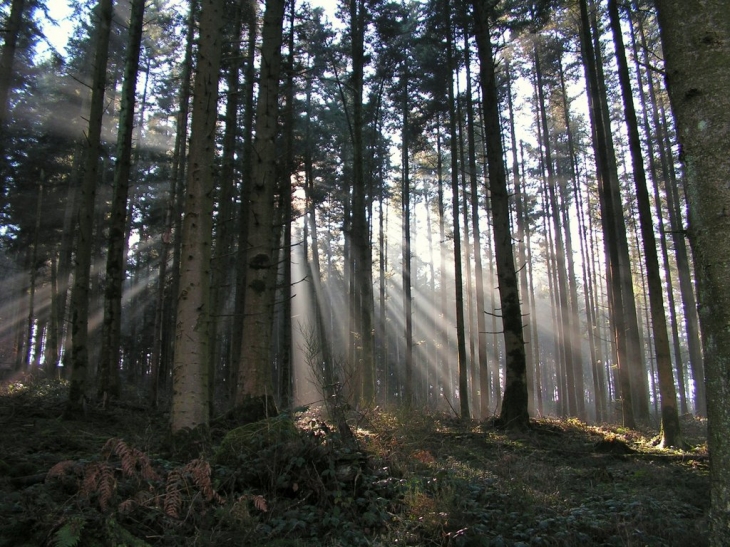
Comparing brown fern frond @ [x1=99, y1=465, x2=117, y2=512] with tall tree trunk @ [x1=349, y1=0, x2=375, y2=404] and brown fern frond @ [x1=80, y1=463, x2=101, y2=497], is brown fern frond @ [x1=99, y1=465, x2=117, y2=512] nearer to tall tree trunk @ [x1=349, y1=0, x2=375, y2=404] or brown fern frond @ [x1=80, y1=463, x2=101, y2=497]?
brown fern frond @ [x1=80, y1=463, x2=101, y2=497]

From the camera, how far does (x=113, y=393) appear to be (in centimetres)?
1092

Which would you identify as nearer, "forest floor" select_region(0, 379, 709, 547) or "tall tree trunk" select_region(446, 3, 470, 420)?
"forest floor" select_region(0, 379, 709, 547)

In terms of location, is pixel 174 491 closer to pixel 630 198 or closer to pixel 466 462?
pixel 466 462

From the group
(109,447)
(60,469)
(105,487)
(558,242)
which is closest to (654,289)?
(109,447)

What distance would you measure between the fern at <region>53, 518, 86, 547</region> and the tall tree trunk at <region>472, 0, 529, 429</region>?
860 cm

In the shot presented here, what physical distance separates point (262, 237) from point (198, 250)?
183 centimetres

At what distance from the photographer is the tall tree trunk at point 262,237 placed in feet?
23.5

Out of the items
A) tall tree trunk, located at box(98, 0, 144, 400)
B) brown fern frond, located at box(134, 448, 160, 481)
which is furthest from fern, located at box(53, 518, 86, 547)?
tall tree trunk, located at box(98, 0, 144, 400)

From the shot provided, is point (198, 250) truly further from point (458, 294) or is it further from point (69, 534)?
point (458, 294)

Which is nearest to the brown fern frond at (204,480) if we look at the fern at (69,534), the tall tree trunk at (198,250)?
the fern at (69,534)

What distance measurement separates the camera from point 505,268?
10531mm

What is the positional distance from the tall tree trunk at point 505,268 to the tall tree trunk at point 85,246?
827cm

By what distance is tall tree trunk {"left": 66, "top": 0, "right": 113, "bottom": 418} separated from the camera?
8.13 metres

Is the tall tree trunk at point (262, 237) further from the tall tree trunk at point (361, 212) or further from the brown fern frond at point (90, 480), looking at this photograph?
the tall tree trunk at point (361, 212)
